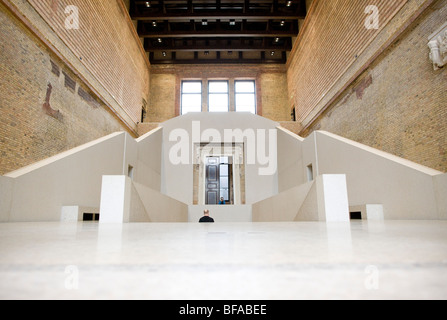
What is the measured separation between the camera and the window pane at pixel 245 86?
19.8m

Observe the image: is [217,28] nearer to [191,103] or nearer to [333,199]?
[191,103]

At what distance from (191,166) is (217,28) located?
30.7 feet

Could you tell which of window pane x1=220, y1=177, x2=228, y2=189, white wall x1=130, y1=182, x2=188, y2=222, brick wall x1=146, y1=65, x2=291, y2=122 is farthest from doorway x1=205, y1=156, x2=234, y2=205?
white wall x1=130, y1=182, x2=188, y2=222

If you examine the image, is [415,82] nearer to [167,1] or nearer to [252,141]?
[252,141]

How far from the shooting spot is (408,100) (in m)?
7.54

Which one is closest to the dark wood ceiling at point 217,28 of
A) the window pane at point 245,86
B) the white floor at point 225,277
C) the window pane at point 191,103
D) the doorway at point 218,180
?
the window pane at point 245,86

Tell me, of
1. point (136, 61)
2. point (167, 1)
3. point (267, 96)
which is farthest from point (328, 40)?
point (136, 61)

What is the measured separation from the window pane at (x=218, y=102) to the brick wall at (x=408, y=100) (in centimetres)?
1049

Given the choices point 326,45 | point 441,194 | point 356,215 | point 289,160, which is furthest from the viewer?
point 326,45

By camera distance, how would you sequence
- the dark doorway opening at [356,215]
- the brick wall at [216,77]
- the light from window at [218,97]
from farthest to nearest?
the light from window at [218,97] < the brick wall at [216,77] < the dark doorway opening at [356,215]

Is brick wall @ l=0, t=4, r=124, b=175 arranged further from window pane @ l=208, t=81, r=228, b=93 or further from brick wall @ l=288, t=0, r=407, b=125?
window pane @ l=208, t=81, r=228, b=93

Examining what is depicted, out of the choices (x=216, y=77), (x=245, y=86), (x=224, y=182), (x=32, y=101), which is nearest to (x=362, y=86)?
(x=32, y=101)

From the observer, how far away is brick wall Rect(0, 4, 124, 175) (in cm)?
673

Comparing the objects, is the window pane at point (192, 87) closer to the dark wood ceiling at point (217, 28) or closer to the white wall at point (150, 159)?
the dark wood ceiling at point (217, 28)
